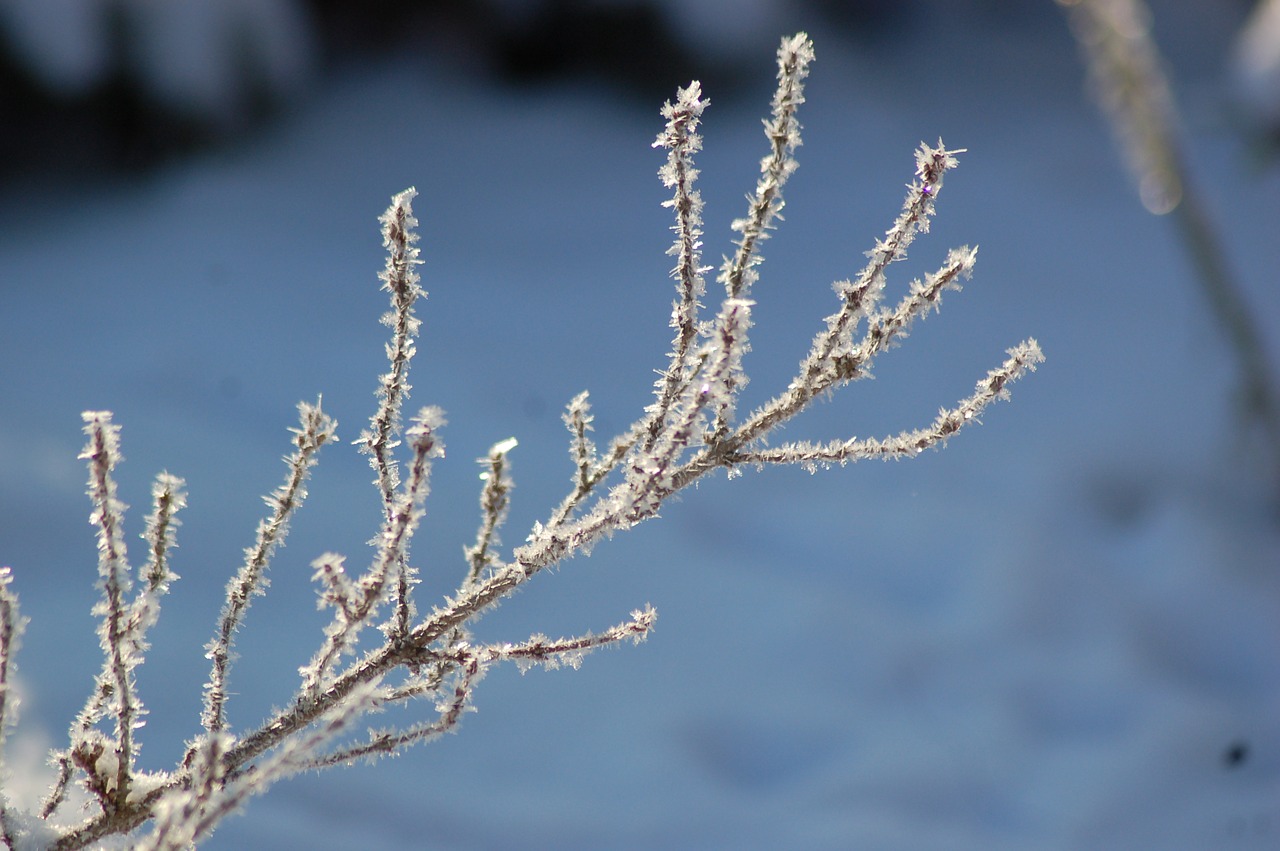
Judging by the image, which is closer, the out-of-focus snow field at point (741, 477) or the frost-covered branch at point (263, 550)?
the frost-covered branch at point (263, 550)

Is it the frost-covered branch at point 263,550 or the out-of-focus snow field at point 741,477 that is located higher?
the out-of-focus snow field at point 741,477

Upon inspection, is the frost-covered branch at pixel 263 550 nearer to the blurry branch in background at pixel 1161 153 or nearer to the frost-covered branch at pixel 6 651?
the frost-covered branch at pixel 6 651

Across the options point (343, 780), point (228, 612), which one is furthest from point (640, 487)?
point (343, 780)

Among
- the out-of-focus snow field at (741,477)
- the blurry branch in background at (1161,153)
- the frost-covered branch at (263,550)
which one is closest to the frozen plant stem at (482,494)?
the frost-covered branch at (263,550)

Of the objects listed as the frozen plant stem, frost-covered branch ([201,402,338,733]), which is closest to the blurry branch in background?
the frozen plant stem

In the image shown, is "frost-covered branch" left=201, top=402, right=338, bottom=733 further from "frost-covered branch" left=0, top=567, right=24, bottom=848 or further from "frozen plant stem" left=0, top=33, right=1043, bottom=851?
"frost-covered branch" left=0, top=567, right=24, bottom=848

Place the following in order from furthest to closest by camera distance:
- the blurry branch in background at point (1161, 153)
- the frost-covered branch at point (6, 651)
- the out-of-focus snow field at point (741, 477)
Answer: the out-of-focus snow field at point (741, 477) < the blurry branch in background at point (1161, 153) < the frost-covered branch at point (6, 651)

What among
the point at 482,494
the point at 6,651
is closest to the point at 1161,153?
the point at 482,494

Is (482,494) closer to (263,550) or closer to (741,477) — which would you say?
(263,550)

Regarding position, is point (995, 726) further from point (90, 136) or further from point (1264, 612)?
point (90, 136)
